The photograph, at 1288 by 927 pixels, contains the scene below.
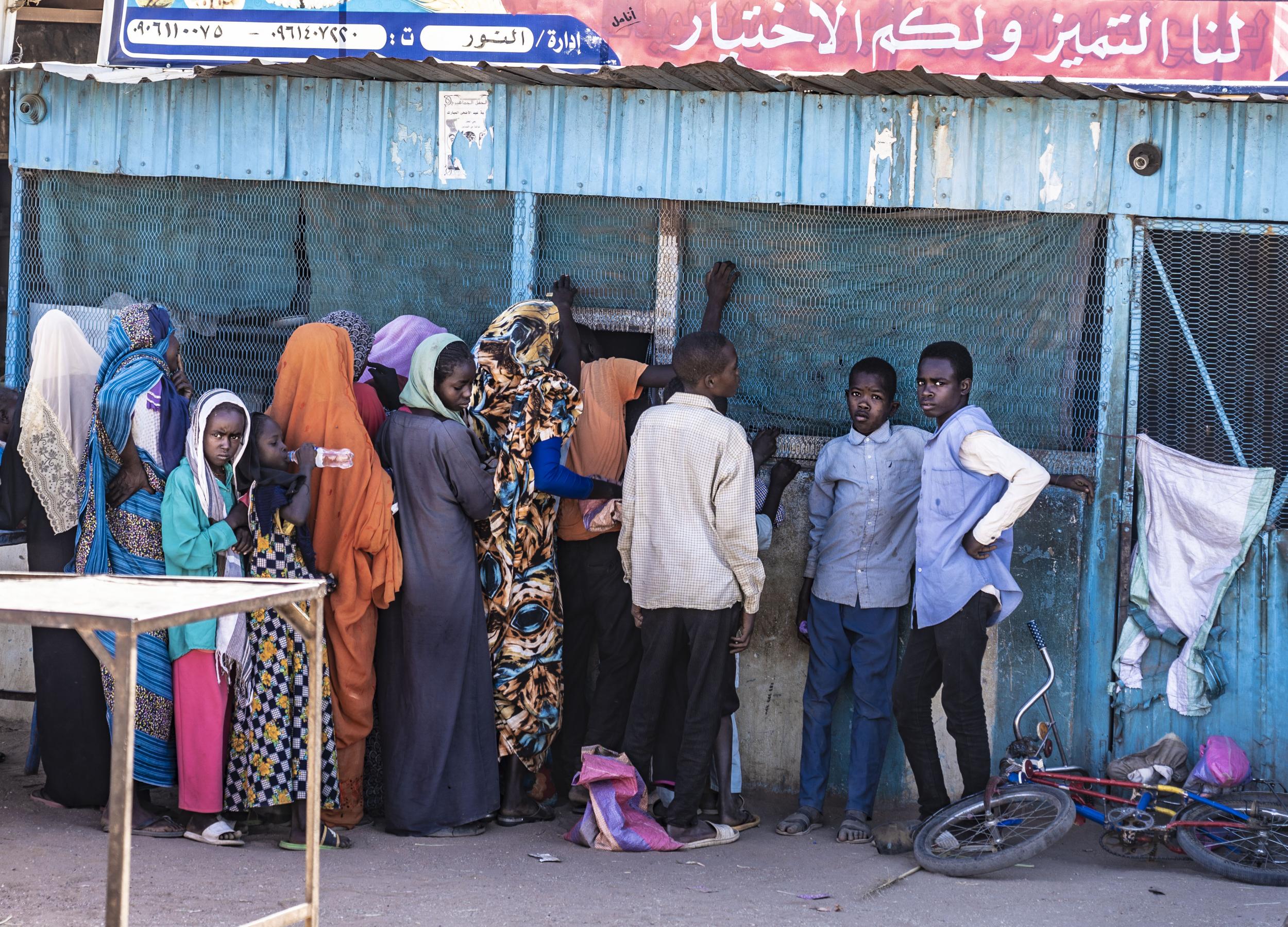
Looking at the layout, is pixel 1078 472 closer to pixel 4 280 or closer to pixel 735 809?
pixel 735 809

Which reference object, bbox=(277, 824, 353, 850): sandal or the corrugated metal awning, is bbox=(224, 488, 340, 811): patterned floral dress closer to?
bbox=(277, 824, 353, 850): sandal

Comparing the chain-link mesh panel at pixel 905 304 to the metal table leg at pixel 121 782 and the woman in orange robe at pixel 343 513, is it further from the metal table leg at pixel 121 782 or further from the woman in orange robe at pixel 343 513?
the metal table leg at pixel 121 782

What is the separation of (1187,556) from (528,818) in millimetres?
2839

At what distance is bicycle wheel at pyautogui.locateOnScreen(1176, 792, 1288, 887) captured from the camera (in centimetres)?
455

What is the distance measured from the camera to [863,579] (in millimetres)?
5102

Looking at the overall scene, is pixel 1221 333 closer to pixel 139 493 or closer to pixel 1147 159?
pixel 1147 159

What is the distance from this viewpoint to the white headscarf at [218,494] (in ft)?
14.7

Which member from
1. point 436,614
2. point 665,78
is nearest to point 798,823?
point 436,614

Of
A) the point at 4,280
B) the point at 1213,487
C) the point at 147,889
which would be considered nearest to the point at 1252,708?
the point at 1213,487

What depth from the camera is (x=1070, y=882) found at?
4.51 meters

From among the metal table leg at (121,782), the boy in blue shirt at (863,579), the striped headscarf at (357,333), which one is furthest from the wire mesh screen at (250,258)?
the metal table leg at (121,782)

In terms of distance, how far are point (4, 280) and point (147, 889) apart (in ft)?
14.7

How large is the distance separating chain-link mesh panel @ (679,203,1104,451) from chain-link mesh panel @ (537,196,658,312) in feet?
0.57

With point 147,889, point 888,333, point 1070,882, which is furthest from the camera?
point 888,333
